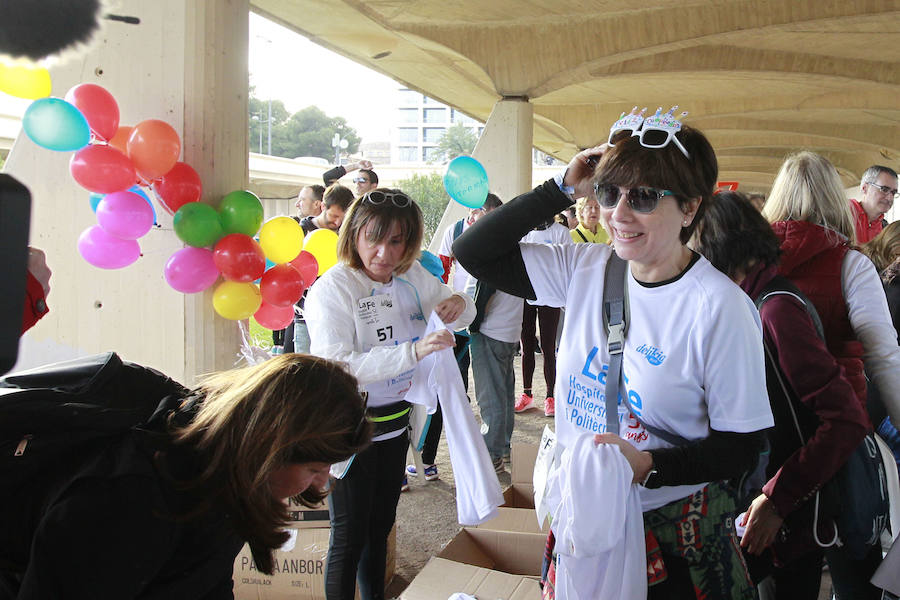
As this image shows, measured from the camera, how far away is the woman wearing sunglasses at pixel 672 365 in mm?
1524

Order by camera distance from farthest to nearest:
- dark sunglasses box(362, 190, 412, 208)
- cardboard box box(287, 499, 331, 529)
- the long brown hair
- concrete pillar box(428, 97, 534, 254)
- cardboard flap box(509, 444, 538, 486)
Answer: concrete pillar box(428, 97, 534, 254) → cardboard flap box(509, 444, 538, 486) → cardboard box box(287, 499, 331, 529) → dark sunglasses box(362, 190, 412, 208) → the long brown hair

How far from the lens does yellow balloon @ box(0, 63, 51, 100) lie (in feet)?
9.91

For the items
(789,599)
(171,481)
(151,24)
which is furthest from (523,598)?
(151,24)

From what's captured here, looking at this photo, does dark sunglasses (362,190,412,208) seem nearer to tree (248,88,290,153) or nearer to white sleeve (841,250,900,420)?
white sleeve (841,250,900,420)

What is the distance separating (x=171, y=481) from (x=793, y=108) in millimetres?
15886

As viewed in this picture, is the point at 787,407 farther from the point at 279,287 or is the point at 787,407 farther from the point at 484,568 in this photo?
the point at 279,287

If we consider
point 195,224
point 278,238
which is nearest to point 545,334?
point 278,238

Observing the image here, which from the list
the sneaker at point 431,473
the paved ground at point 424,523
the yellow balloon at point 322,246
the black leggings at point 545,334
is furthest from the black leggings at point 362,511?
the black leggings at point 545,334

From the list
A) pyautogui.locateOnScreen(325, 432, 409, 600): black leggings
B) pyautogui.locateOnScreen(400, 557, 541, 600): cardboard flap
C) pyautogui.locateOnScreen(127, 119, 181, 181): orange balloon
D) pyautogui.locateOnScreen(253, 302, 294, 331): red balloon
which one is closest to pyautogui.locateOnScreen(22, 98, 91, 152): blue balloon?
pyautogui.locateOnScreen(127, 119, 181, 181): orange balloon

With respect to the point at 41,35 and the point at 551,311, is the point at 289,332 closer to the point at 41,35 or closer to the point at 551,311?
the point at 551,311

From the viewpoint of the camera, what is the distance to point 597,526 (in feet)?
4.76

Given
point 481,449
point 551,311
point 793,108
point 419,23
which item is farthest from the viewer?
point 793,108

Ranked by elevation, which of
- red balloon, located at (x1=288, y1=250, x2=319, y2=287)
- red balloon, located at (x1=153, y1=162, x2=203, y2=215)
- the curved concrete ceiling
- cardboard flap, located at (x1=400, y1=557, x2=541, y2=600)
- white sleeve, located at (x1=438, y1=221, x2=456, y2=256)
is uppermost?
the curved concrete ceiling

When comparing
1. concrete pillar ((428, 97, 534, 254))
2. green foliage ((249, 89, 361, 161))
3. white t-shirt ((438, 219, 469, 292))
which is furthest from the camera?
green foliage ((249, 89, 361, 161))
